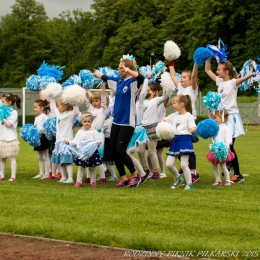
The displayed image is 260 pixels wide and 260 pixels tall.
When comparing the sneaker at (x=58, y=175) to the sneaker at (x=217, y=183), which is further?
the sneaker at (x=58, y=175)

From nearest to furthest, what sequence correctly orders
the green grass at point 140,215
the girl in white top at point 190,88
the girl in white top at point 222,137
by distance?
the green grass at point 140,215 → the girl in white top at point 222,137 → the girl in white top at point 190,88

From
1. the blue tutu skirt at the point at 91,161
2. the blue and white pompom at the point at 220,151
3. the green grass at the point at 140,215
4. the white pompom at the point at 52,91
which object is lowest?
the green grass at the point at 140,215

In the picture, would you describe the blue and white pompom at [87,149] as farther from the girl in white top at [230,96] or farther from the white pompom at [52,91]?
the girl in white top at [230,96]

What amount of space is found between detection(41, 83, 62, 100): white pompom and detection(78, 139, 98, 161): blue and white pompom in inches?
46.7

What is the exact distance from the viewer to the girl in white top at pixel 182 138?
32.6 ft

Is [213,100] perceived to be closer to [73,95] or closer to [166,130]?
[166,130]

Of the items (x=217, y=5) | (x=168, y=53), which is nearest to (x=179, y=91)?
(x=168, y=53)

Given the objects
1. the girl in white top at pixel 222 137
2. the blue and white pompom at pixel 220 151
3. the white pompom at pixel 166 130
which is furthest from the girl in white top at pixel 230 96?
the white pompom at pixel 166 130

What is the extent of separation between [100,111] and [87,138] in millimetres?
697

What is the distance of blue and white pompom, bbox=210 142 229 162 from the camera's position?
1013 centimetres

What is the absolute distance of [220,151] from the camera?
10.1m

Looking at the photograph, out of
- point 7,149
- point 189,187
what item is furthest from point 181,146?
point 7,149

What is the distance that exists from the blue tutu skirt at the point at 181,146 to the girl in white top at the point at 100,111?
159cm

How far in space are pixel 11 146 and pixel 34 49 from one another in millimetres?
62694
